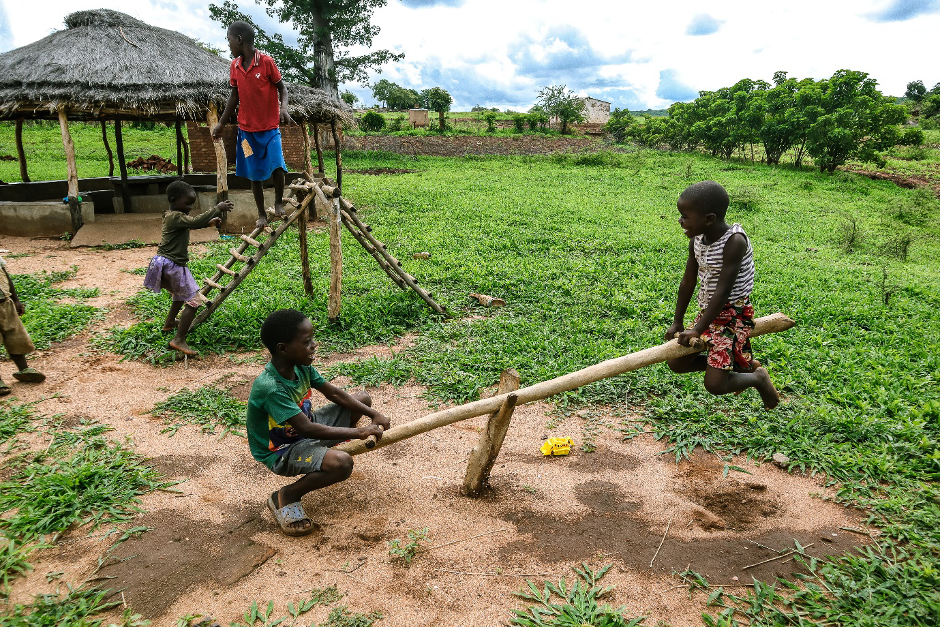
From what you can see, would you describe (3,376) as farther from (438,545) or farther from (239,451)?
(438,545)

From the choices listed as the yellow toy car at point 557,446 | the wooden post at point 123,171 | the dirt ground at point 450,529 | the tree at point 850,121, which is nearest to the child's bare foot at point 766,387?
the dirt ground at point 450,529

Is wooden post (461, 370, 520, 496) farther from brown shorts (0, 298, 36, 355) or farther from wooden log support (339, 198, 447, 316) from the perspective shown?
brown shorts (0, 298, 36, 355)

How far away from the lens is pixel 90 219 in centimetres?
1068

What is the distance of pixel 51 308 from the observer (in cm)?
645

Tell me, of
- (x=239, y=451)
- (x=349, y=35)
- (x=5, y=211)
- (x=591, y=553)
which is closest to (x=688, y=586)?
(x=591, y=553)

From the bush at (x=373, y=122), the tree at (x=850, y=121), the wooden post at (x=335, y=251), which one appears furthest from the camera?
the bush at (x=373, y=122)

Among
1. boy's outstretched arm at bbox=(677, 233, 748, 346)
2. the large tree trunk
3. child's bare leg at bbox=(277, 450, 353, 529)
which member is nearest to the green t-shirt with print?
child's bare leg at bbox=(277, 450, 353, 529)

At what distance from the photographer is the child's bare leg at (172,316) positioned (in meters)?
5.47

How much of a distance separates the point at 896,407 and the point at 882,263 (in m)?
5.27

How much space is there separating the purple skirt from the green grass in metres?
1.39

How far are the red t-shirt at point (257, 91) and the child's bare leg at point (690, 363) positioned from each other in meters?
4.49

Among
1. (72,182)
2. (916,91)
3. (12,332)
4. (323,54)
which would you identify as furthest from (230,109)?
(916,91)

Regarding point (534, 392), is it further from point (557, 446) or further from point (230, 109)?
point (230, 109)

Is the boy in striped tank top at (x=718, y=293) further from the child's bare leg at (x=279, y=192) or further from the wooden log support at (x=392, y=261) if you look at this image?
the child's bare leg at (x=279, y=192)
